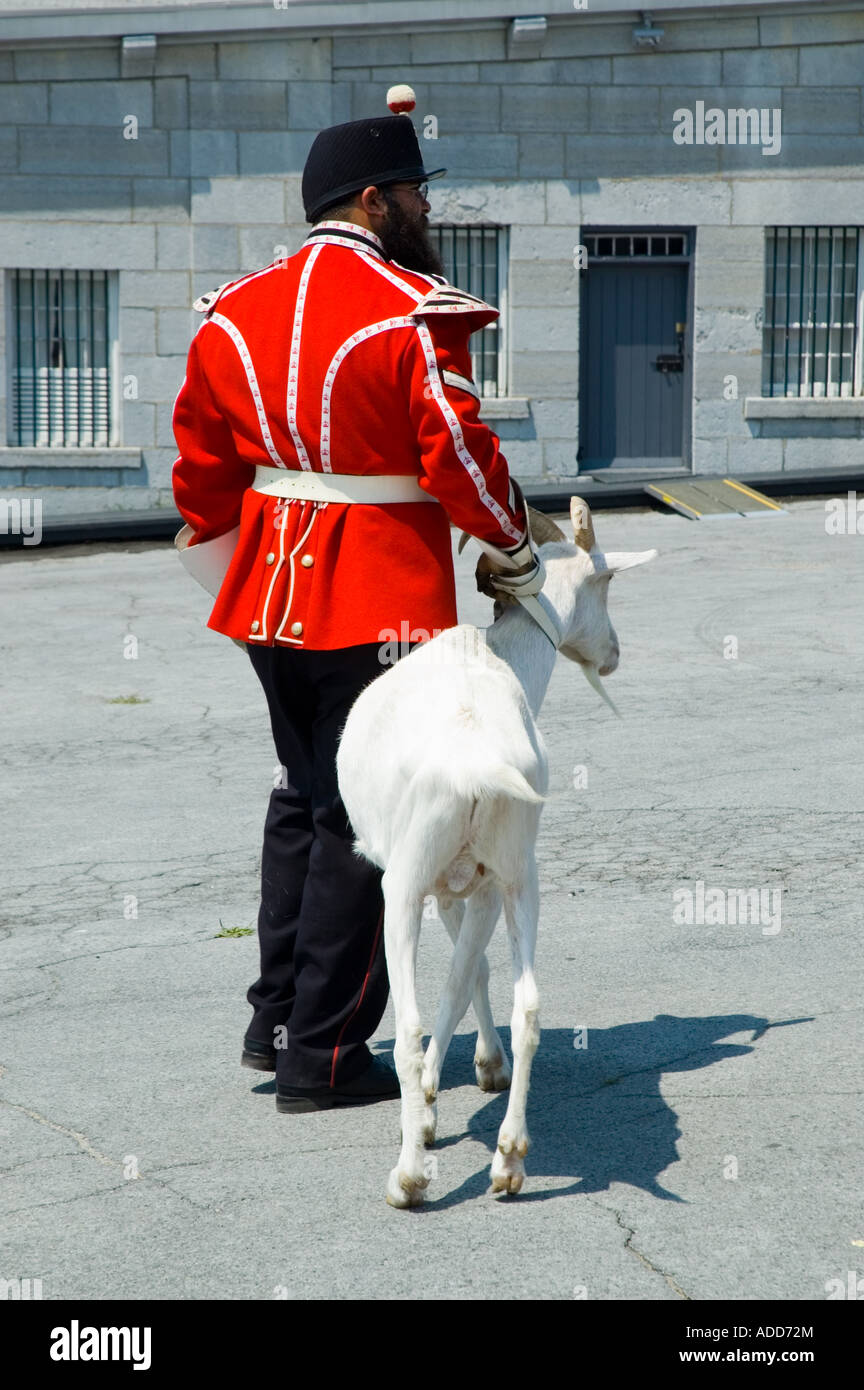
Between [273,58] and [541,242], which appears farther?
[541,242]

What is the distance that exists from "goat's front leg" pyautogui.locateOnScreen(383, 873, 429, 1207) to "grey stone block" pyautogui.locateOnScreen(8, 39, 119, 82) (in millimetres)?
15949

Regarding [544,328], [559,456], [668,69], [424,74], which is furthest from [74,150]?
[668,69]

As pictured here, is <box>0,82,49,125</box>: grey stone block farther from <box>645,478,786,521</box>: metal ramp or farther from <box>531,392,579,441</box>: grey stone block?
<box>645,478,786,521</box>: metal ramp

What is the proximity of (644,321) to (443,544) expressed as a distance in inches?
608

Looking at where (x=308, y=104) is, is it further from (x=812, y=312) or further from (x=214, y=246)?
(x=812, y=312)

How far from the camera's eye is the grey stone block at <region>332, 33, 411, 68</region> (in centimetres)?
1770

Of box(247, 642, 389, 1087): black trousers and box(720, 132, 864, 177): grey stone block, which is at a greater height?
box(720, 132, 864, 177): grey stone block

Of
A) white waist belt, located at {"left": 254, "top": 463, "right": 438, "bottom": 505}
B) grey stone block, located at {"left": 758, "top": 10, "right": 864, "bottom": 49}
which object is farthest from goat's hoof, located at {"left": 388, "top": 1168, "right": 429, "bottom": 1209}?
grey stone block, located at {"left": 758, "top": 10, "right": 864, "bottom": 49}

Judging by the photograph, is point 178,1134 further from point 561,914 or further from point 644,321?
point 644,321

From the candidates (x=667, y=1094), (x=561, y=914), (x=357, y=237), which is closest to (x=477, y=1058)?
(x=667, y=1094)

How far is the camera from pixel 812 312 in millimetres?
18938

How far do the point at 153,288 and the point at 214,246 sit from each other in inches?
32.4

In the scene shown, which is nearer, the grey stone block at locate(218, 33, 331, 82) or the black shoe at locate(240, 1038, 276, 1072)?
the black shoe at locate(240, 1038, 276, 1072)

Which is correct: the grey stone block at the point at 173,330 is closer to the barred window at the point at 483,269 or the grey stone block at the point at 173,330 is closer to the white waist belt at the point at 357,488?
the barred window at the point at 483,269
